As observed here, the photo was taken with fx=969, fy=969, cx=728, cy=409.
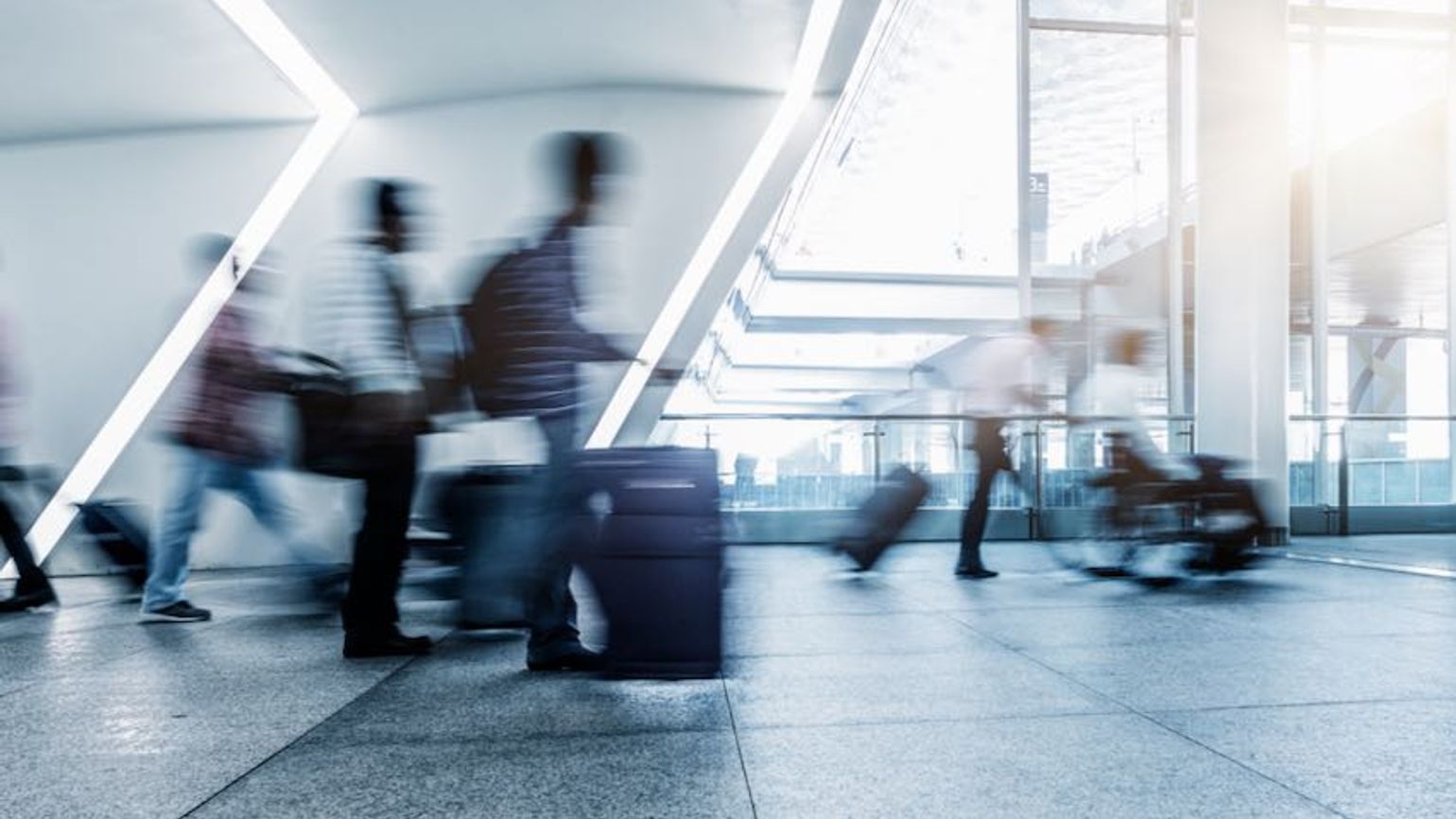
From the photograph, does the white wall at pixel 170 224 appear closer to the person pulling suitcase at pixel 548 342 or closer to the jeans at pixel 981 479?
the person pulling suitcase at pixel 548 342

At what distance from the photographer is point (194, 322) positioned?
6.69 m

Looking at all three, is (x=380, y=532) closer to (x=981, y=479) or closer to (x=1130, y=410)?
(x=981, y=479)

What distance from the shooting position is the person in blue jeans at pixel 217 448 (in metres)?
4.82

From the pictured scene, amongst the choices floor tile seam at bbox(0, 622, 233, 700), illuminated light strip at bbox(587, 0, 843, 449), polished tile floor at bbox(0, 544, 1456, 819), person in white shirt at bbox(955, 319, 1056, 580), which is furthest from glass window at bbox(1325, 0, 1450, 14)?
floor tile seam at bbox(0, 622, 233, 700)

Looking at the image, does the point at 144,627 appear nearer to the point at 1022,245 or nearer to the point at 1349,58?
the point at 1022,245

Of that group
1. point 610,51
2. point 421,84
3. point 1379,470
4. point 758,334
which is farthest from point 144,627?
point 758,334

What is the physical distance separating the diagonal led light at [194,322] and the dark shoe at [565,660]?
4.26 m

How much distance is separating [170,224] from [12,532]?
87.4 inches

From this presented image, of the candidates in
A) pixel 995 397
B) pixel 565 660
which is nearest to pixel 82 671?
pixel 565 660

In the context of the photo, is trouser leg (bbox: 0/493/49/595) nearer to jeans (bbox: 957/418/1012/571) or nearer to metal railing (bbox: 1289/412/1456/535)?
jeans (bbox: 957/418/1012/571)

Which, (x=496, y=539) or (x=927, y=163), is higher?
(x=927, y=163)

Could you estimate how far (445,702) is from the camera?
313 cm

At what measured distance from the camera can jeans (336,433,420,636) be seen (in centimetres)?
388

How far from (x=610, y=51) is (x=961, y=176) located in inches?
437
